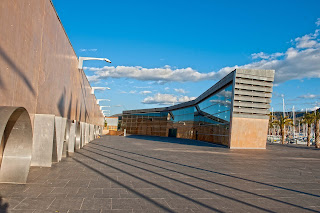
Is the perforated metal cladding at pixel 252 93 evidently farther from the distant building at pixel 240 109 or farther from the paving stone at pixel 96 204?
the paving stone at pixel 96 204

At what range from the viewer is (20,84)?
24.9ft

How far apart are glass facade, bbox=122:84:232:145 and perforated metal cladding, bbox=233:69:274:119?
4.53ft

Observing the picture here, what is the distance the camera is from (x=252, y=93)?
29172mm

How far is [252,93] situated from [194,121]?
21.5 meters

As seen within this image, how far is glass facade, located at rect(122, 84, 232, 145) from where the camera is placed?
3186 cm

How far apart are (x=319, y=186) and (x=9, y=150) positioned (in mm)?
9307

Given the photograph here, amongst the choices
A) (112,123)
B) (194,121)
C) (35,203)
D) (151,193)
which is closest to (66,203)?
(35,203)

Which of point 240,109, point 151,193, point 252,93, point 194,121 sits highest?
point 252,93

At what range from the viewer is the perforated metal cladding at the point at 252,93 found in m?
28.5

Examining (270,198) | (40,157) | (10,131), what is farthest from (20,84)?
(270,198)

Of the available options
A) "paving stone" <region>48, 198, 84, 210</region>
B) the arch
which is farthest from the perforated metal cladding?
"paving stone" <region>48, 198, 84, 210</region>

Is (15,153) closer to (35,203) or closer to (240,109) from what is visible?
(35,203)

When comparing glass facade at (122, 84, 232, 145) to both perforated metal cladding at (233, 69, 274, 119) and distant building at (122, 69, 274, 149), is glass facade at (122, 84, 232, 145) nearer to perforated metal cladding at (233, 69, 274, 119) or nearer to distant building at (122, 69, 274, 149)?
distant building at (122, 69, 274, 149)

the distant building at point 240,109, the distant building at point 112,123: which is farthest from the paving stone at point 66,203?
the distant building at point 112,123
